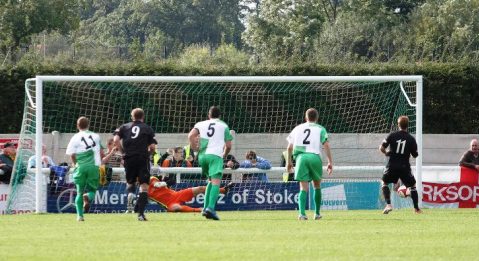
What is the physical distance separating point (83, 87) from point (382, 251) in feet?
53.3

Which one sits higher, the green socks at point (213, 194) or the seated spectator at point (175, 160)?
the seated spectator at point (175, 160)

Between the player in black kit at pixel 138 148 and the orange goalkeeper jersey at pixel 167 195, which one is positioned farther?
the orange goalkeeper jersey at pixel 167 195

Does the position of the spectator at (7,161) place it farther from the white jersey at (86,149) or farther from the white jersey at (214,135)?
the white jersey at (214,135)

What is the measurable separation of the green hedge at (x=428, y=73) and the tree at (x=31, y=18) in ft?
49.2

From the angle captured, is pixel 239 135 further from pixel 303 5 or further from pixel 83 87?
pixel 303 5

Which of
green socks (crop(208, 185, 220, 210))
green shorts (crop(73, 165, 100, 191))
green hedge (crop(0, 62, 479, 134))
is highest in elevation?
green hedge (crop(0, 62, 479, 134))

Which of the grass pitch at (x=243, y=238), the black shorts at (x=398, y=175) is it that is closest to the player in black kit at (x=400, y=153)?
the black shorts at (x=398, y=175)

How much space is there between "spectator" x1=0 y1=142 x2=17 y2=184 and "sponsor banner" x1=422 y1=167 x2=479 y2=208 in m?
8.75

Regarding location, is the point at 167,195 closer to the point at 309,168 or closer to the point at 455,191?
the point at 309,168

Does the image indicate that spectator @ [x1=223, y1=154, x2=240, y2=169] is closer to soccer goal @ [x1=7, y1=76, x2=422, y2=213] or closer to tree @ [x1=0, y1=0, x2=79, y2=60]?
soccer goal @ [x1=7, y1=76, x2=422, y2=213]

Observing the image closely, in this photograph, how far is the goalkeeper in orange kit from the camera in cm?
2378

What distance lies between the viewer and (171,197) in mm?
24109

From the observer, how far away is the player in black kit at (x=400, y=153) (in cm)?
2202

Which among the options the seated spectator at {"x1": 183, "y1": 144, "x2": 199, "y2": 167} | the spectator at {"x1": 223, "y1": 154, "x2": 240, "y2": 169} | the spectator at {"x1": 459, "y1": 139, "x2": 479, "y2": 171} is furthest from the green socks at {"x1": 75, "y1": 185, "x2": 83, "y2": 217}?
the spectator at {"x1": 459, "y1": 139, "x2": 479, "y2": 171}
